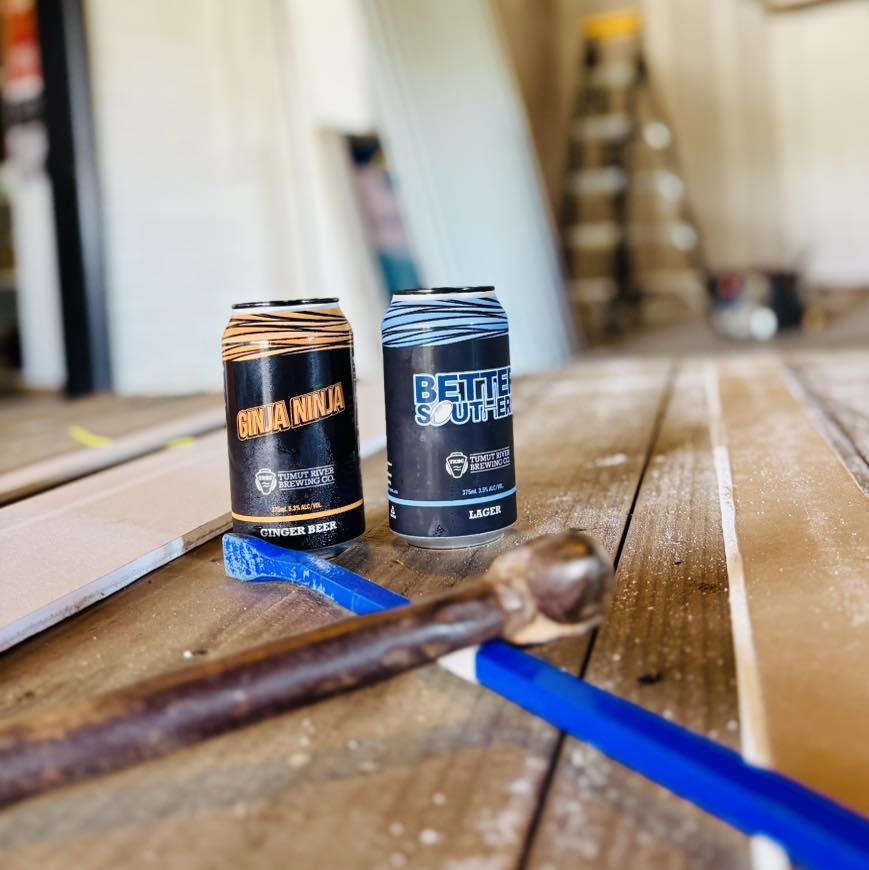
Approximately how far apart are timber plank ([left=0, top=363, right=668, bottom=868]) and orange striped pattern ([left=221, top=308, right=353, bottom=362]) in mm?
225

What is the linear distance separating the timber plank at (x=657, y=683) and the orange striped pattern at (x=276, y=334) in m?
0.36

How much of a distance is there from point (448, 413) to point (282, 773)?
1.39 feet

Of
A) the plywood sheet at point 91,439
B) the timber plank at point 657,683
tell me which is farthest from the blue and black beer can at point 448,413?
the plywood sheet at point 91,439

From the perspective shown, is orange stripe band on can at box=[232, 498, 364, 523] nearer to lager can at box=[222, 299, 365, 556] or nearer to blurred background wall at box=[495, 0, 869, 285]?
lager can at box=[222, 299, 365, 556]

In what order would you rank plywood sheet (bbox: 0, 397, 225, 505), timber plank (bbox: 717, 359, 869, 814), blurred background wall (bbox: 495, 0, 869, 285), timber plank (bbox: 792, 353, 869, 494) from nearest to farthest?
timber plank (bbox: 717, 359, 869, 814), timber plank (bbox: 792, 353, 869, 494), plywood sheet (bbox: 0, 397, 225, 505), blurred background wall (bbox: 495, 0, 869, 285)

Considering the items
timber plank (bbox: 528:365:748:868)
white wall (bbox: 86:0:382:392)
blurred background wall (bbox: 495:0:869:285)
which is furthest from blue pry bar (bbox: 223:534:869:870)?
blurred background wall (bbox: 495:0:869:285)

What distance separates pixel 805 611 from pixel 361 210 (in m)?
2.78

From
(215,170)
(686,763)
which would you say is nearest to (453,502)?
(686,763)

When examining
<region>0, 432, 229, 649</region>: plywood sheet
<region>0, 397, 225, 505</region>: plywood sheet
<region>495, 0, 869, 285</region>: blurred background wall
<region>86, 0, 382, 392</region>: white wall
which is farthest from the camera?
<region>495, 0, 869, 285</region>: blurred background wall

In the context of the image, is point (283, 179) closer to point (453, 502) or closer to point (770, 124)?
point (453, 502)

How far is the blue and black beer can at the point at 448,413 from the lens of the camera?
875 mm

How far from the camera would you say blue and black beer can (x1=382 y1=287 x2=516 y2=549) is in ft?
2.87

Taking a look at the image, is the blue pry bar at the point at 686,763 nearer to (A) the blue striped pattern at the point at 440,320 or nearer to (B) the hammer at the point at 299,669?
(B) the hammer at the point at 299,669

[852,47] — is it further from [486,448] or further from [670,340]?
[486,448]
